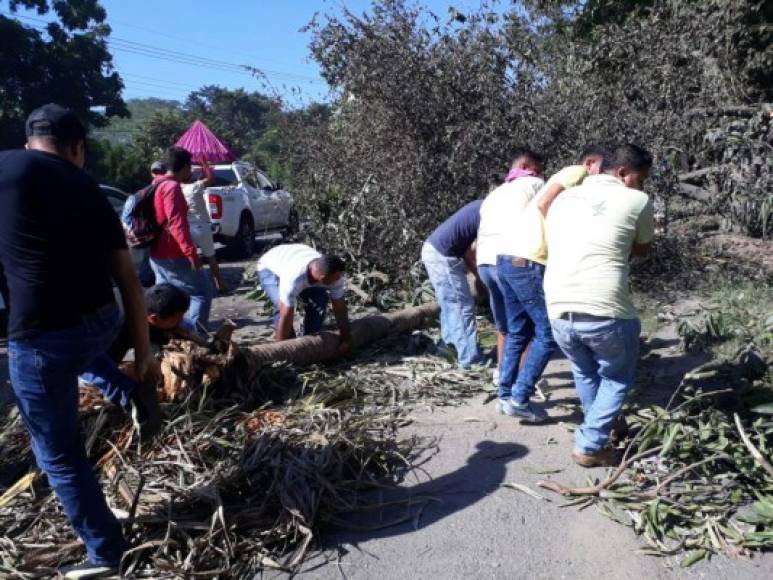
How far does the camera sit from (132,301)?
3.04 m

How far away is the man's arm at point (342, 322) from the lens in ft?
18.7

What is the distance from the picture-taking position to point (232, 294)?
957cm

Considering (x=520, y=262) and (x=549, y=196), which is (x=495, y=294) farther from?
(x=549, y=196)

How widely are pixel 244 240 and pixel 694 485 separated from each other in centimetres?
1068

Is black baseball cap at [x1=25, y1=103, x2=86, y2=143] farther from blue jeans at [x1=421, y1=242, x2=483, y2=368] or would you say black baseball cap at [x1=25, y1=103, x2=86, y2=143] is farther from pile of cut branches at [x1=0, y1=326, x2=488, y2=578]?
blue jeans at [x1=421, y1=242, x2=483, y2=368]

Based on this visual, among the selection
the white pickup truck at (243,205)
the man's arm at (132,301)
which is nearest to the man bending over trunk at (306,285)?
the man's arm at (132,301)

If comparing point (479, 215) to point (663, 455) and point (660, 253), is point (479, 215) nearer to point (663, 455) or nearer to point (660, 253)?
point (663, 455)

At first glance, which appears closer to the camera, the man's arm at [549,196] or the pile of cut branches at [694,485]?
the pile of cut branches at [694,485]

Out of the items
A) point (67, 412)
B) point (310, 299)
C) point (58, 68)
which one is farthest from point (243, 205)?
point (58, 68)

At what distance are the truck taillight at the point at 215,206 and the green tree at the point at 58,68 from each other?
14726 millimetres

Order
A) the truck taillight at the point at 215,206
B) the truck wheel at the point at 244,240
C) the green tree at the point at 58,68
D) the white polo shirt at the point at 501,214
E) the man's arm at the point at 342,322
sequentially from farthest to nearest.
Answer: the green tree at the point at 58,68 → the truck wheel at the point at 244,240 → the truck taillight at the point at 215,206 → the man's arm at the point at 342,322 → the white polo shirt at the point at 501,214

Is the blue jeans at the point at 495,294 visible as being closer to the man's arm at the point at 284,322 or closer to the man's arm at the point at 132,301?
the man's arm at the point at 284,322

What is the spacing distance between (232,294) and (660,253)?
17.7ft

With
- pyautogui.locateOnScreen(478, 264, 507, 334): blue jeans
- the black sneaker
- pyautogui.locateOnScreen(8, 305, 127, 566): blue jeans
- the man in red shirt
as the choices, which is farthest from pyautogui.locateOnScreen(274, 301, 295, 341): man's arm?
the black sneaker
